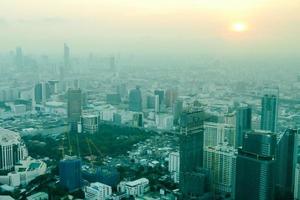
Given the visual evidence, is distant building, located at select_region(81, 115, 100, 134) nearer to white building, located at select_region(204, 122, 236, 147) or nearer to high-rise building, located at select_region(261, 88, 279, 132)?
white building, located at select_region(204, 122, 236, 147)

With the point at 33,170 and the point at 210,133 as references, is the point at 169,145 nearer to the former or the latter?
the point at 210,133

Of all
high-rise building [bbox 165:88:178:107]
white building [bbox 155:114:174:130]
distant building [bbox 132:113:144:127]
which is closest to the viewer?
white building [bbox 155:114:174:130]

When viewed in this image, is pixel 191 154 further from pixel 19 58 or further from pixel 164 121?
pixel 19 58

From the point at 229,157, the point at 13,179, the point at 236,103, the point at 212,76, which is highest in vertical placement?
the point at 212,76

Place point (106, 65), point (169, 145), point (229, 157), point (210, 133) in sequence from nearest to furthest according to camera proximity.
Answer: point (229, 157)
point (210, 133)
point (169, 145)
point (106, 65)

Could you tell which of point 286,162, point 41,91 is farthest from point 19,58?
point 286,162

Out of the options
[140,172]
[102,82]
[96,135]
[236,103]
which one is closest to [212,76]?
[236,103]

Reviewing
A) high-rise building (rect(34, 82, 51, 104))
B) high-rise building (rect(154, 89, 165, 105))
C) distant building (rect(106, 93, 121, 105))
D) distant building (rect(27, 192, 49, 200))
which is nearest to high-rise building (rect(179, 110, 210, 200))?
distant building (rect(27, 192, 49, 200))
